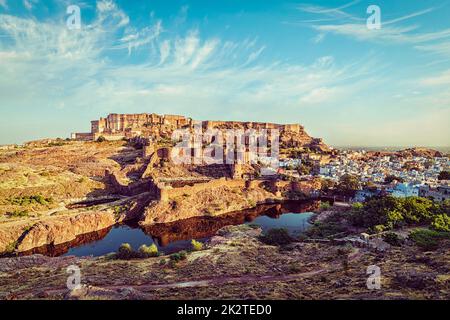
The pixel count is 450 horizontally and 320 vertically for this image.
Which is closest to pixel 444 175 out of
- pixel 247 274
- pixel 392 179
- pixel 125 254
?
pixel 392 179

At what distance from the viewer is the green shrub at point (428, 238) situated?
13.2 meters

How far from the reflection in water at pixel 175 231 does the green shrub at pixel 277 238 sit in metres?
3.91

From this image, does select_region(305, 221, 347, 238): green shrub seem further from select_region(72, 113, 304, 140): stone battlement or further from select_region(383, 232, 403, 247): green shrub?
select_region(72, 113, 304, 140): stone battlement

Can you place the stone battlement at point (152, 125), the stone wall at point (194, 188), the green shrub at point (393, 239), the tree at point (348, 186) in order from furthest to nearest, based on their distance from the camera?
the stone battlement at point (152, 125), the tree at point (348, 186), the stone wall at point (194, 188), the green shrub at point (393, 239)

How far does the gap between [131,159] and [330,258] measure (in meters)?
36.3

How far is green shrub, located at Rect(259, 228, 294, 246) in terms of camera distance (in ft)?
56.4

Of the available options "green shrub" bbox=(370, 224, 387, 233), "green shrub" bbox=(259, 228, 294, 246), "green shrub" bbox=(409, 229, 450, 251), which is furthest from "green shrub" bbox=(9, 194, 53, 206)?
"green shrub" bbox=(409, 229, 450, 251)

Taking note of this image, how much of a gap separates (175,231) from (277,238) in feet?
30.6

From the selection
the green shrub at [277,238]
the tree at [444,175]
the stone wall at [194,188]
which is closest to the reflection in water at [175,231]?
the stone wall at [194,188]

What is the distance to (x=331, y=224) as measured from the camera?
2034 centimetres

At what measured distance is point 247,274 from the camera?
11.6m

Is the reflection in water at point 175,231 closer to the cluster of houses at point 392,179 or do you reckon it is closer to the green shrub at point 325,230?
the green shrub at point 325,230

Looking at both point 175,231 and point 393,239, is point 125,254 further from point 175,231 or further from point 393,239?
point 393,239

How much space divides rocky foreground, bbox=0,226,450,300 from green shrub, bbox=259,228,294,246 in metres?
0.87
